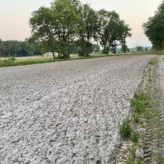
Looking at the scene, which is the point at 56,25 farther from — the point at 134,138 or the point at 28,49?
the point at 28,49

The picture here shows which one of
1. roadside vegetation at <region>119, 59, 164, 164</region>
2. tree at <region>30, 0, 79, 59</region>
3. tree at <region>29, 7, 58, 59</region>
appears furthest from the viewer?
tree at <region>30, 0, 79, 59</region>

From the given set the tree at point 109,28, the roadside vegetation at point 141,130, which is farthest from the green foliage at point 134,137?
the tree at point 109,28

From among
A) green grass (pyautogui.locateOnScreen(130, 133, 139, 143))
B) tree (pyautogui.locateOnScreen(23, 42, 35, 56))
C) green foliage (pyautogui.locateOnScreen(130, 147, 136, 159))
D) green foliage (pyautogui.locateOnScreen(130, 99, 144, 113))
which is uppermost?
tree (pyautogui.locateOnScreen(23, 42, 35, 56))

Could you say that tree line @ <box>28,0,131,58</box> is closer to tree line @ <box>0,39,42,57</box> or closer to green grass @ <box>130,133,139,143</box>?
green grass @ <box>130,133,139,143</box>

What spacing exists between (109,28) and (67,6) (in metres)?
21.3

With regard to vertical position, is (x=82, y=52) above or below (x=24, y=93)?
above

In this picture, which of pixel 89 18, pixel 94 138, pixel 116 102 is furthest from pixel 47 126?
pixel 89 18

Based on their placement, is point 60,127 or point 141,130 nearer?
point 141,130

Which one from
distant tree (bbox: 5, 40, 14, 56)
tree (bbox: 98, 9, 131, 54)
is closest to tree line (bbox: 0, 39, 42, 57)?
distant tree (bbox: 5, 40, 14, 56)

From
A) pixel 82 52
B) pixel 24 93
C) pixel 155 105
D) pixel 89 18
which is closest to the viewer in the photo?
pixel 155 105

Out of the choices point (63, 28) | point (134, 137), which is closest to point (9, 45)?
point (63, 28)

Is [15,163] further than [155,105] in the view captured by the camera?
No

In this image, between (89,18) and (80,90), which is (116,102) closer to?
(80,90)

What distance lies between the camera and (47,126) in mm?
3004
